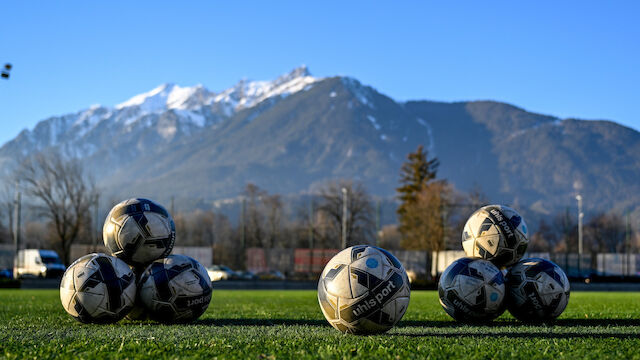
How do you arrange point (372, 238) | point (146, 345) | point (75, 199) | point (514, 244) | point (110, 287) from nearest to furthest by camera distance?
point (146, 345), point (110, 287), point (514, 244), point (75, 199), point (372, 238)

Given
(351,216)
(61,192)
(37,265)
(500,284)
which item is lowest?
(37,265)

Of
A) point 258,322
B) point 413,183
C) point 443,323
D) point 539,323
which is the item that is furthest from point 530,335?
point 413,183

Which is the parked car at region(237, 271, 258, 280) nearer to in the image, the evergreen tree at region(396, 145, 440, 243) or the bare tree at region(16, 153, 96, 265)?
the bare tree at region(16, 153, 96, 265)

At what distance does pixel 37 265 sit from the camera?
6450 centimetres

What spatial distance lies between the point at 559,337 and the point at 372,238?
96.3 meters

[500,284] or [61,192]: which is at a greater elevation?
[61,192]

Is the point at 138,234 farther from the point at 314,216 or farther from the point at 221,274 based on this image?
the point at 314,216

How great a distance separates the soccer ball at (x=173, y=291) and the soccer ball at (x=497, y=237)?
17.8 feet

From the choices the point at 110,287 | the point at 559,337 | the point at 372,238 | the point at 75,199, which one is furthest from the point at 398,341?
the point at 372,238

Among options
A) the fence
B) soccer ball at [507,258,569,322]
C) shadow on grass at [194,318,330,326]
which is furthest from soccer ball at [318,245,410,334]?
the fence

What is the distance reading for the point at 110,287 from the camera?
12422mm

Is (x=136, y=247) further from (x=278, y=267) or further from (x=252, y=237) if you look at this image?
(x=252, y=237)

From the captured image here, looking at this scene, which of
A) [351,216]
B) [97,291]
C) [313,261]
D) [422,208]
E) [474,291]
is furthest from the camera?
[351,216]

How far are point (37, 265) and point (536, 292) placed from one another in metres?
59.2
